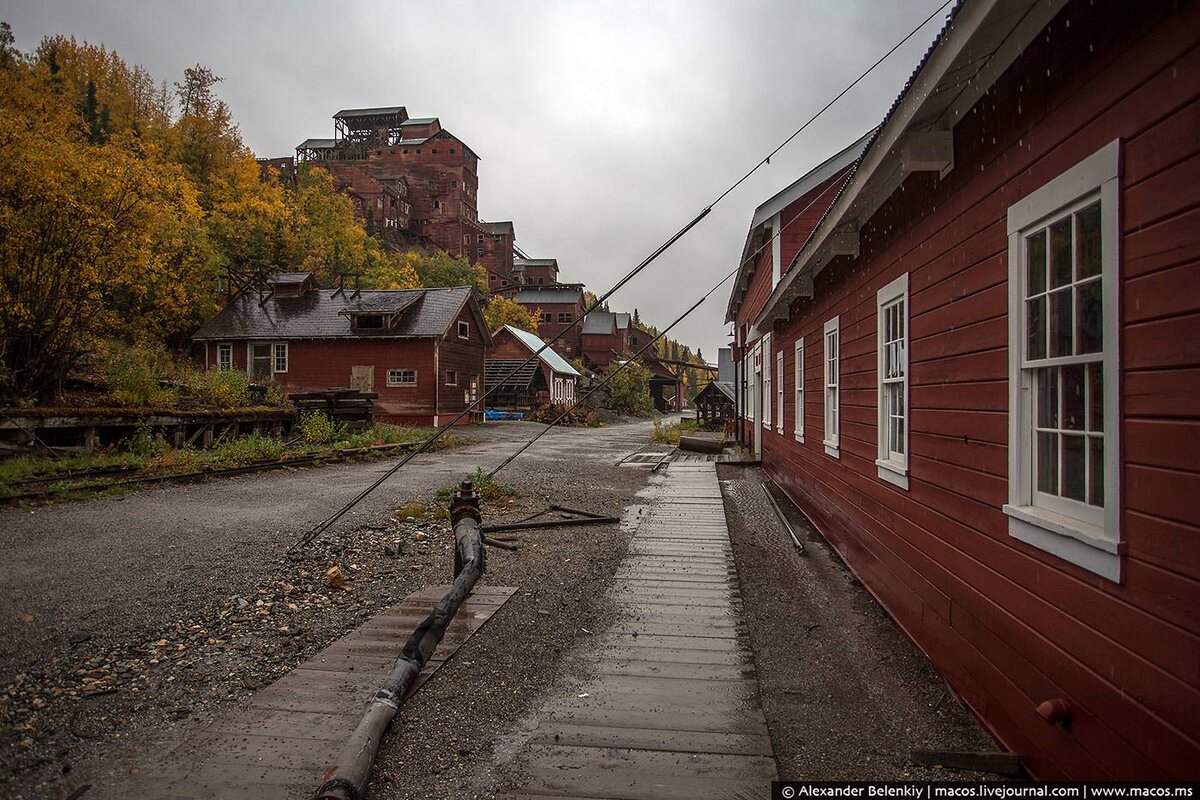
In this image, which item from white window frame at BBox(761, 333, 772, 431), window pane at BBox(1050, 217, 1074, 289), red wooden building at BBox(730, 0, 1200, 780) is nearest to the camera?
red wooden building at BBox(730, 0, 1200, 780)

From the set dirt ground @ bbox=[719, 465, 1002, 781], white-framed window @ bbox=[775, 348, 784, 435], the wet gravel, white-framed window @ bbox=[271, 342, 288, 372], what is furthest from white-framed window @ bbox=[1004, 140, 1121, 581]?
white-framed window @ bbox=[271, 342, 288, 372]

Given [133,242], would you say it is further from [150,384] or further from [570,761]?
[570,761]

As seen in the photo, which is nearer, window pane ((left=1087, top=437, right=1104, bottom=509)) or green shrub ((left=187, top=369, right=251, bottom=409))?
window pane ((left=1087, top=437, right=1104, bottom=509))

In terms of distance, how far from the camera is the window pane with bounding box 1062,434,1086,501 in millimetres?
2650

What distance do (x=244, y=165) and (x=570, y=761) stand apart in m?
53.0

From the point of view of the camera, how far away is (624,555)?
288 inches

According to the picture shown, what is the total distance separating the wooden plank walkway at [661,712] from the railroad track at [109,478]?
8977 mm

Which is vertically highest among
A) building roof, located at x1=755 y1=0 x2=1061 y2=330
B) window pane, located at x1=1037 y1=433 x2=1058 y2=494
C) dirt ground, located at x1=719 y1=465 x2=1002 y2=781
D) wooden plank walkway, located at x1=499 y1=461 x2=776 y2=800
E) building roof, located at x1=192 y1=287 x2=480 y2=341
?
building roof, located at x1=192 y1=287 x2=480 y2=341

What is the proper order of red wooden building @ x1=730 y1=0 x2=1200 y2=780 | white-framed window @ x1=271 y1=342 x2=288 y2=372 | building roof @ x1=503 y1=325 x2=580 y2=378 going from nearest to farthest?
red wooden building @ x1=730 y1=0 x2=1200 y2=780 → white-framed window @ x1=271 y1=342 x2=288 y2=372 → building roof @ x1=503 y1=325 x2=580 y2=378

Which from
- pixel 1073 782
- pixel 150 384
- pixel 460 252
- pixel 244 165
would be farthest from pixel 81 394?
pixel 460 252

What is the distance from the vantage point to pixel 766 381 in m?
16.1

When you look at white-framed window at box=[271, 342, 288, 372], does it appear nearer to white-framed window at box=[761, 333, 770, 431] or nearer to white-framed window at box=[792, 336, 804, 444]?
white-framed window at box=[761, 333, 770, 431]

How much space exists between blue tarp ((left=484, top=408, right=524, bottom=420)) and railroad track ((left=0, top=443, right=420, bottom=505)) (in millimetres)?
24113

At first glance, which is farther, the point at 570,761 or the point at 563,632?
the point at 563,632
